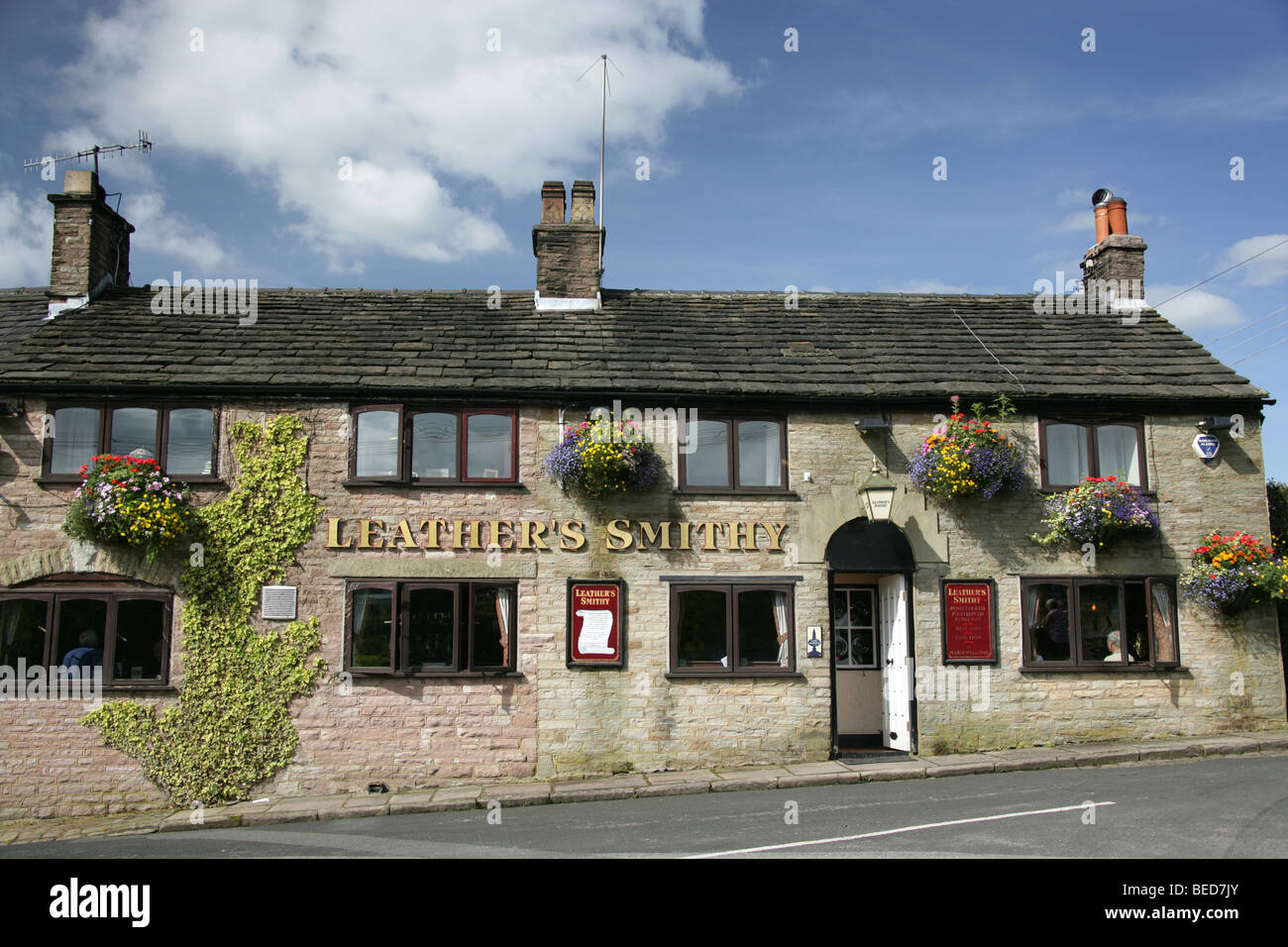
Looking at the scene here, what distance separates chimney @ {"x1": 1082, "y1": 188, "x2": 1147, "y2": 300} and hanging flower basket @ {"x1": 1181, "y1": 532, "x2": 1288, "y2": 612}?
5.04m

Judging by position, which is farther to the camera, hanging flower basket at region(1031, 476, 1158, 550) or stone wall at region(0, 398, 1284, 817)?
hanging flower basket at region(1031, 476, 1158, 550)

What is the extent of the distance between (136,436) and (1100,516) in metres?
13.0

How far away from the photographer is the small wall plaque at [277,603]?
42.2 ft

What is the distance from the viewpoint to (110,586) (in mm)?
12766

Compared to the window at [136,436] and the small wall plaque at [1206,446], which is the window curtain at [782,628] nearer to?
the small wall plaque at [1206,446]

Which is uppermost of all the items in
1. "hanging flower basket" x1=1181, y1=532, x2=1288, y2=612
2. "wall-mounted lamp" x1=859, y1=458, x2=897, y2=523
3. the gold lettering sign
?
"wall-mounted lamp" x1=859, y1=458, x2=897, y2=523

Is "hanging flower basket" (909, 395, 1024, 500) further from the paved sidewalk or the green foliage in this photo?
the green foliage

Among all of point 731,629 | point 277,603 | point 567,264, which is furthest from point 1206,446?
point 277,603

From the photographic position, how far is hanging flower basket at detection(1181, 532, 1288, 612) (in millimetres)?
13078

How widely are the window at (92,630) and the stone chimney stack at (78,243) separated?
16.5ft

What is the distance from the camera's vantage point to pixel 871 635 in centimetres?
1435

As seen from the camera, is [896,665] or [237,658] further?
[896,665]

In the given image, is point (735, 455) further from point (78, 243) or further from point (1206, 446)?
point (78, 243)

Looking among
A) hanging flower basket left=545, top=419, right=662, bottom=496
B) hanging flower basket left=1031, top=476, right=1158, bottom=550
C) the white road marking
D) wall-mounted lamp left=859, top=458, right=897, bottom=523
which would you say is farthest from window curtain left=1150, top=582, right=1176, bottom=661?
hanging flower basket left=545, top=419, right=662, bottom=496
